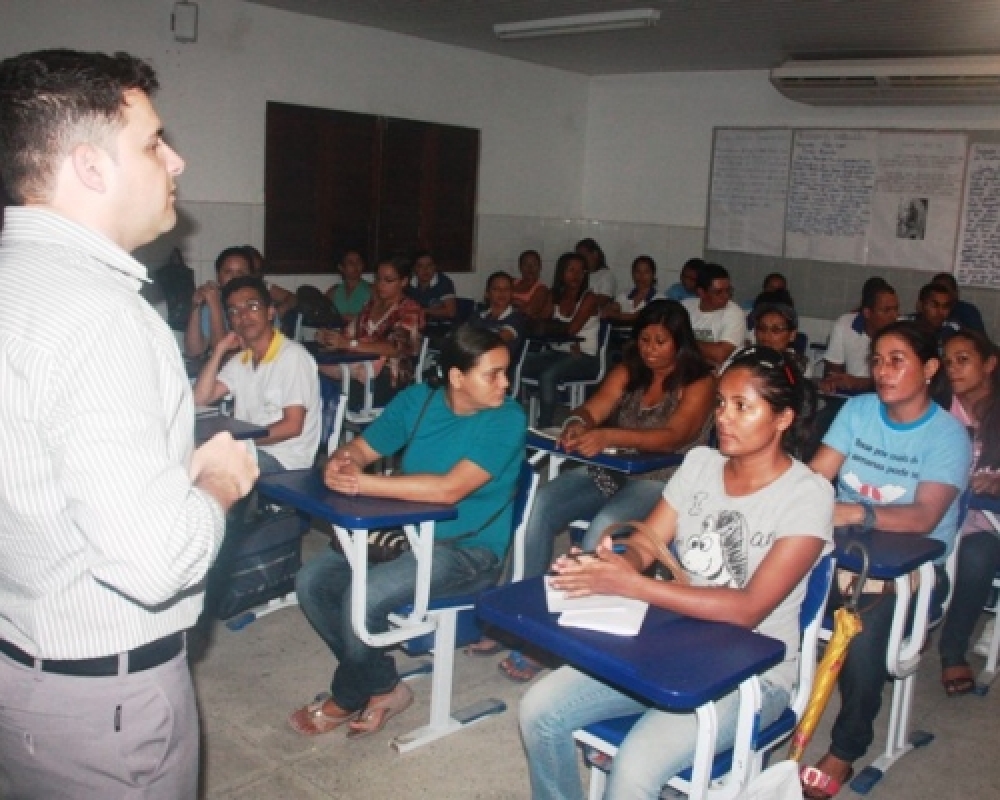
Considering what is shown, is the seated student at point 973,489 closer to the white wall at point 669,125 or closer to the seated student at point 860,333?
the seated student at point 860,333

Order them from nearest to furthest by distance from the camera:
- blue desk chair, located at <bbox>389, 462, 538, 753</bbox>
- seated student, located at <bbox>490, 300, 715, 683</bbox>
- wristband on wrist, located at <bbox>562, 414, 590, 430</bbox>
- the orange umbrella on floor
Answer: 1. the orange umbrella on floor
2. blue desk chair, located at <bbox>389, 462, 538, 753</bbox>
3. seated student, located at <bbox>490, 300, 715, 683</bbox>
4. wristband on wrist, located at <bbox>562, 414, 590, 430</bbox>

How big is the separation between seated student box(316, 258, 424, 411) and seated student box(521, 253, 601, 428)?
108cm

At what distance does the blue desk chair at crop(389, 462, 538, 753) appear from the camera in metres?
2.71

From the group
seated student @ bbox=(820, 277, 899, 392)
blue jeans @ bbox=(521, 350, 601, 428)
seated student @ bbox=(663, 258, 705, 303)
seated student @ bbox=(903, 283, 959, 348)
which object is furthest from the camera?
seated student @ bbox=(663, 258, 705, 303)

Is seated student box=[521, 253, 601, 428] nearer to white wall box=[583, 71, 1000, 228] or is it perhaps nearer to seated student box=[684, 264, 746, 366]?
seated student box=[684, 264, 746, 366]

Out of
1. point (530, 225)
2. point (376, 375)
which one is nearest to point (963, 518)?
point (376, 375)

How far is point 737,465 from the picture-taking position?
7.36 feet

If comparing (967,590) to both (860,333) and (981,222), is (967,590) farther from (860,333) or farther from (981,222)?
(981,222)

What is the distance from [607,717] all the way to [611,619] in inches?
12.0

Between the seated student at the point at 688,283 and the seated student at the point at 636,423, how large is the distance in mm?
3830

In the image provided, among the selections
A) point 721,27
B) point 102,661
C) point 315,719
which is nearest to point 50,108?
point 102,661

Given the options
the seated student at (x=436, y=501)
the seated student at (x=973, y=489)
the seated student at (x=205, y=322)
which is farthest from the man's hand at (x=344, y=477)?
the seated student at (x=205, y=322)

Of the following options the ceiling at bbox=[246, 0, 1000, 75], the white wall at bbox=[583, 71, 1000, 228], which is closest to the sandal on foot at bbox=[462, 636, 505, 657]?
the ceiling at bbox=[246, 0, 1000, 75]

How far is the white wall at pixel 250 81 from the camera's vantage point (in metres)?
6.00
